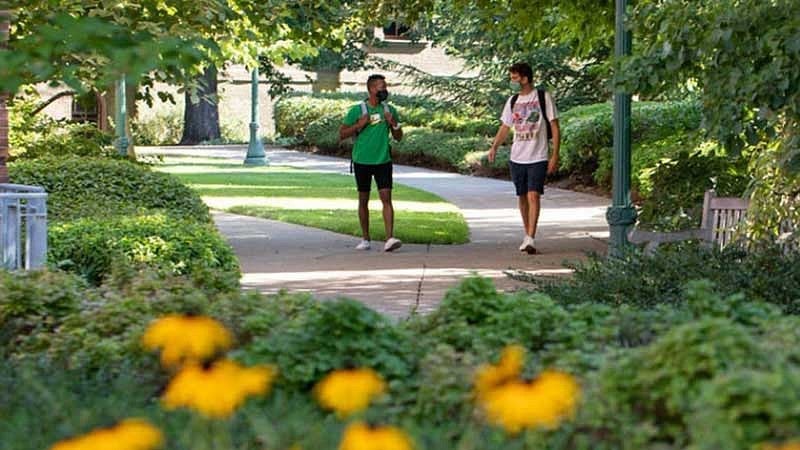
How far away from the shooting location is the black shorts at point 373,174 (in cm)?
1408

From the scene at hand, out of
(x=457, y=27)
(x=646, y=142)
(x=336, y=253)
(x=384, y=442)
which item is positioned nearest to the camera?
(x=384, y=442)

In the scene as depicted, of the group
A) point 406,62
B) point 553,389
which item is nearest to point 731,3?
point 553,389

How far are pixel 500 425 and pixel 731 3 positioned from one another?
18.7 feet

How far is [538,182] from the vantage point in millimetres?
13719

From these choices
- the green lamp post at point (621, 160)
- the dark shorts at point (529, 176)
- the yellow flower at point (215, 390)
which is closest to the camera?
the yellow flower at point (215, 390)

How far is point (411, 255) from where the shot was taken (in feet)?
44.5

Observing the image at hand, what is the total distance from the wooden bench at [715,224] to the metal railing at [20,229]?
4195 mm

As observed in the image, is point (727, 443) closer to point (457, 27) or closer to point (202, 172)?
point (202, 172)

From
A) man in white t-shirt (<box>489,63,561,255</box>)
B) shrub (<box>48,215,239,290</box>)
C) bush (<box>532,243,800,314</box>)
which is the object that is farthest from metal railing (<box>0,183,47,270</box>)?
man in white t-shirt (<box>489,63,561,255</box>)

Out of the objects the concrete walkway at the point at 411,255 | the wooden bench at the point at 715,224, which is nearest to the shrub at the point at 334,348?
the concrete walkway at the point at 411,255

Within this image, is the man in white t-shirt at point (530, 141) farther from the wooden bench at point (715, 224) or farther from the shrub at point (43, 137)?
the shrub at point (43, 137)

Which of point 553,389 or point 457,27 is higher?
point 457,27

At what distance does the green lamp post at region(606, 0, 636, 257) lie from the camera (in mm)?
10805

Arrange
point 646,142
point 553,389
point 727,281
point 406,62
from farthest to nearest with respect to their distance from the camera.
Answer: point 406,62, point 646,142, point 727,281, point 553,389
